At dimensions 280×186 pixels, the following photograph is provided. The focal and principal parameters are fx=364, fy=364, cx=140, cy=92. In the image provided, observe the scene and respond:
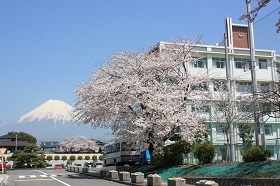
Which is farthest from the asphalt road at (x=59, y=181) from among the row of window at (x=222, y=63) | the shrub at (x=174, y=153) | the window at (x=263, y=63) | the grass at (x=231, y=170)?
the window at (x=263, y=63)

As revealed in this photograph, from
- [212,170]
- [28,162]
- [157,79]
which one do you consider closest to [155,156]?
[157,79]

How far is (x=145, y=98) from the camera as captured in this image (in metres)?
27.3

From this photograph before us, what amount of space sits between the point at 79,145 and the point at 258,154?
300 feet

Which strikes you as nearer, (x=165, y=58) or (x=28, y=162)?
(x=165, y=58)

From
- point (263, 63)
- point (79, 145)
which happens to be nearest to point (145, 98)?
point (263, 63)

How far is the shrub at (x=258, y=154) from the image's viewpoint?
1775cm

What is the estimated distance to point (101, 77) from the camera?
3059 centimetres

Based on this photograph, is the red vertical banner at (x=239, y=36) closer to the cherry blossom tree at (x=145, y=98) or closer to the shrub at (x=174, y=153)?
the cherry blossom tree at (x=145, y=98)

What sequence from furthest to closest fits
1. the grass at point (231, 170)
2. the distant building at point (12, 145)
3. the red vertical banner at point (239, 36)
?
the distant building at point (12, 145)
the red vertical banner at point (239, 36)
the grass at point (231, 170)

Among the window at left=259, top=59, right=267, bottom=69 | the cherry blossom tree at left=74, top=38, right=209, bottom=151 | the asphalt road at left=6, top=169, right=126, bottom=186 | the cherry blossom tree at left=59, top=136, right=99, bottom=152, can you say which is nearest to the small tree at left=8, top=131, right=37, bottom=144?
the cherry blossom tree at left=59, top=136, right=99, bottom=152

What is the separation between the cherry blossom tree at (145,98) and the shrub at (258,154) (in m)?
7.33

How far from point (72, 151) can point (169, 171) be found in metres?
88.6

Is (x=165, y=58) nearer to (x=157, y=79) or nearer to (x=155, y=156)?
(x=157, y=79)

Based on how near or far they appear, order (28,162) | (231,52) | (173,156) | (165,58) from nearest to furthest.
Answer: (173,156) → (165,58) → (231,52) → (28,162)
